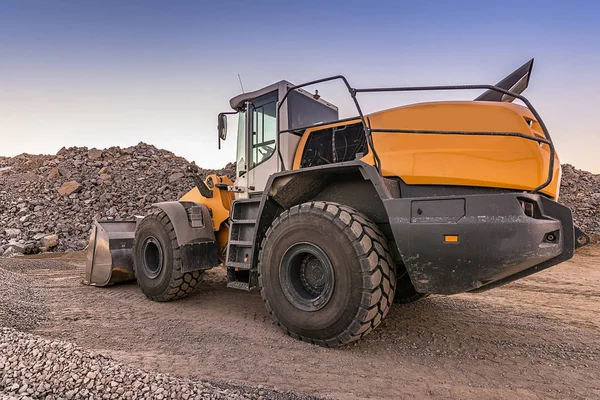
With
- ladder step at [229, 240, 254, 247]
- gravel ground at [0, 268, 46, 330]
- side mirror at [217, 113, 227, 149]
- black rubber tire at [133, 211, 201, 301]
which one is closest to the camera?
gravel ground at [0, 268, 46, 330]

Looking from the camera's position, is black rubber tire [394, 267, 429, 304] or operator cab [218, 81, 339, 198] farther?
operator cab [218, 81, 339, 198]

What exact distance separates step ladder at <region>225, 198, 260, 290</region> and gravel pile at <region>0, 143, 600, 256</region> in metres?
10.4

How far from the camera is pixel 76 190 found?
17266 mm

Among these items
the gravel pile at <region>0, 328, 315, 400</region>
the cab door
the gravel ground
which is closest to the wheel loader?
the cab door

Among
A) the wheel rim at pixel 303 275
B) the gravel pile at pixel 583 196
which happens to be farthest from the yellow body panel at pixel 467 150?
the gravel pile at pixel 583 196

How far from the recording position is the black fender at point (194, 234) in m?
4.96

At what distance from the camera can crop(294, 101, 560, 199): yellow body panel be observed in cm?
301

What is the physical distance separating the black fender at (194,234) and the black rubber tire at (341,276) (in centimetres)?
169

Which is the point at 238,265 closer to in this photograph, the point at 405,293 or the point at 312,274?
the point at 312,274

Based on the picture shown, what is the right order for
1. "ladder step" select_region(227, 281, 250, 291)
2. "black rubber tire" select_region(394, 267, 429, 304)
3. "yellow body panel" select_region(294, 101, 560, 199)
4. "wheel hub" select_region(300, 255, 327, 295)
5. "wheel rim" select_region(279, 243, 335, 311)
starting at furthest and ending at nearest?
"black rubber tire" select_region(394, 267, 429, 304) → "ladder step" select_region(227, 281, 250, 291) → "wheel hub" select_region(300, 255, 327, 295) → "wheel rim" select_region(279, 243, 335, 311) → "yellow body panel" select_region(294, 101, 560, 199)

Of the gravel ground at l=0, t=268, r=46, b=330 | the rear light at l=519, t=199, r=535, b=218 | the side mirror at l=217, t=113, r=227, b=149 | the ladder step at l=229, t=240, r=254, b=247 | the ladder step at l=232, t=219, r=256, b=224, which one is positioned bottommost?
the gravel ground at l=0, t=268, r=46, b=330

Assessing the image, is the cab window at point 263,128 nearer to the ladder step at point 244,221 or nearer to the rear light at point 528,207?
the ladder step at point 244,221

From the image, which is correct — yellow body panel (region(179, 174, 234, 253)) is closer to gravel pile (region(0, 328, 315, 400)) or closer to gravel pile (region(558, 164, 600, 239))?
gravel pile (region(0, 328, 315, 400))

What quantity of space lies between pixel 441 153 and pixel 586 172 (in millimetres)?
20433
